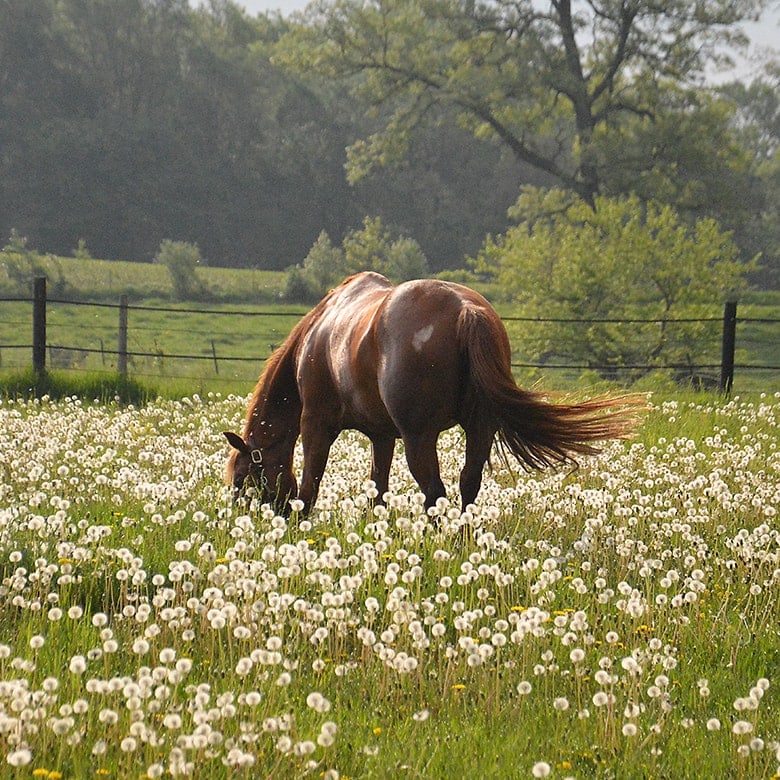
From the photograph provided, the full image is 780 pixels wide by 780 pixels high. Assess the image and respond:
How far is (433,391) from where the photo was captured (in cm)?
699

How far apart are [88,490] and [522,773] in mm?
5053

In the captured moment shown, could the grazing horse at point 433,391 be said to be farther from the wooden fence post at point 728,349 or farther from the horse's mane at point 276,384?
the wooden fence post at point 728,349

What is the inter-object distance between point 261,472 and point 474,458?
1.95m

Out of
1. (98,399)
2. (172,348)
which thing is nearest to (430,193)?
(172,348)

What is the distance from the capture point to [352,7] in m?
38.5

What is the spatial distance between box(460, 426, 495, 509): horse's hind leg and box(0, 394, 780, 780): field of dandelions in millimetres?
281

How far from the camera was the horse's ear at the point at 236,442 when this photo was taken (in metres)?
8.27

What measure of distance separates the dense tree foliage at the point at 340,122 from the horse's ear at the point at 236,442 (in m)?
29.9

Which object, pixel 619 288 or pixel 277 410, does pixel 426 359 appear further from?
pixel 619 288

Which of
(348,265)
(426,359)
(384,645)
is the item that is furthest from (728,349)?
(348,265)

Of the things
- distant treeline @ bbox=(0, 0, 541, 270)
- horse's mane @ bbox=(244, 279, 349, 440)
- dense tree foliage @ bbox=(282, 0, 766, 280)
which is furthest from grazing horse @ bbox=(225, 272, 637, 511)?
distant treeline @ bbox=(0, 0, 541, 270)

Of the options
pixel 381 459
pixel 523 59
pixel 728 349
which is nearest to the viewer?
pixel 381 459

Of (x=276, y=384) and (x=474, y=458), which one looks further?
(x=276, y=384)

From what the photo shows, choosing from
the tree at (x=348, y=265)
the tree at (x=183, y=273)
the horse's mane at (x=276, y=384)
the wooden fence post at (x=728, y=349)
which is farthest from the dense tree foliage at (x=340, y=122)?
the horse's mane at (x=276, y=384)
